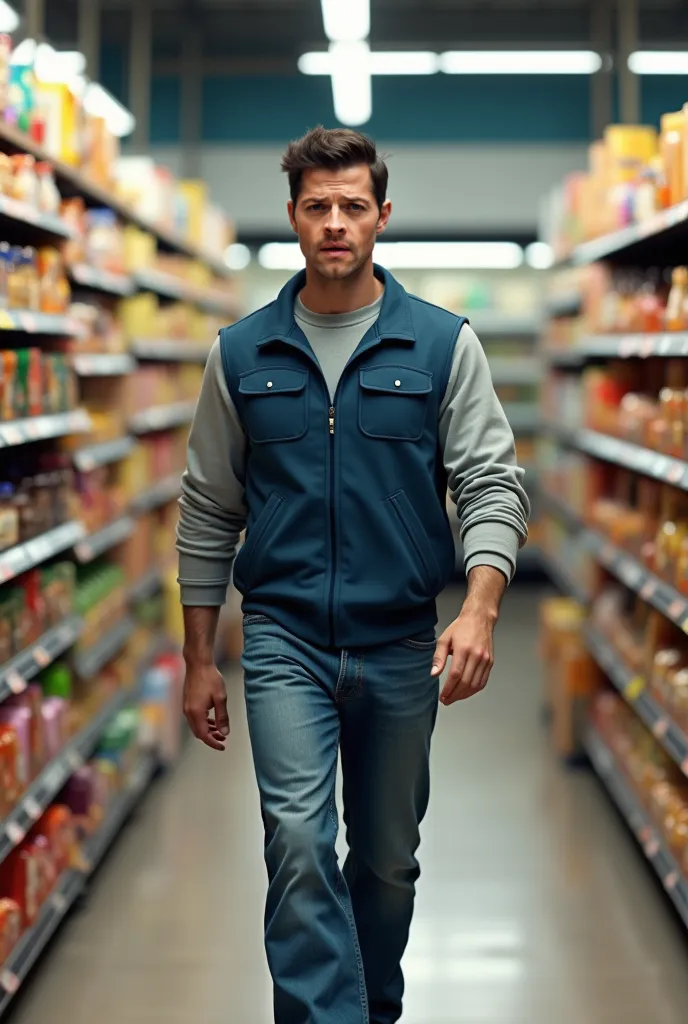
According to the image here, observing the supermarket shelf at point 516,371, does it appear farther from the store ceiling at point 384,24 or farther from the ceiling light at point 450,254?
the store ceiling at point 384,24

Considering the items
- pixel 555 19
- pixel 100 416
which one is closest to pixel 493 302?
pixel 555 19

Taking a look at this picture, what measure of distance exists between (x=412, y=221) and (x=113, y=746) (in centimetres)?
711

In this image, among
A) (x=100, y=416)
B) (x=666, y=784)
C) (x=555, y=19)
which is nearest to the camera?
(x=666, y=784)

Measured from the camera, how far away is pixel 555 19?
36.5 feet

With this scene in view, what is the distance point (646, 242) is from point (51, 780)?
9.84ft

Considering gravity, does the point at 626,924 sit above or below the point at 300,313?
below

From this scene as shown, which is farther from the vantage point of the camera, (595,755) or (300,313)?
(595,755)

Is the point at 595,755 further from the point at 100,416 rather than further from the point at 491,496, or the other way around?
the point at 491,496

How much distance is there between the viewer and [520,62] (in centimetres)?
1053

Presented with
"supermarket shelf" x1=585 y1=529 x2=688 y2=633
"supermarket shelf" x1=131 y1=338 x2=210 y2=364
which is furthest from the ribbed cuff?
"supermarket shelf" x1=131 y1=338 x2=210 y2=364

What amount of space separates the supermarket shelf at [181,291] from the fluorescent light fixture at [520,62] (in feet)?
8.24

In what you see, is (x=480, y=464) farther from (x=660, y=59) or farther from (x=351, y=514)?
(x=660, y=59)

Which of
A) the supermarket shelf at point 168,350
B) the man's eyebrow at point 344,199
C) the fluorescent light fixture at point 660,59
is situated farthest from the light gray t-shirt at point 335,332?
the fluorescent light fixture at point 660,59

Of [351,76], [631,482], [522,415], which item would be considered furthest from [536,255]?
[631,482]
